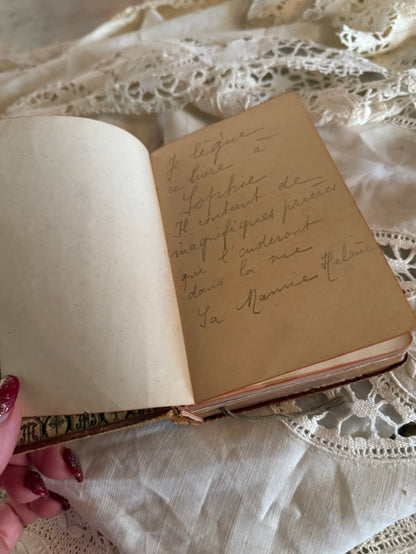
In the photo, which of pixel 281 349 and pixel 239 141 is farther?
pixel 239 141

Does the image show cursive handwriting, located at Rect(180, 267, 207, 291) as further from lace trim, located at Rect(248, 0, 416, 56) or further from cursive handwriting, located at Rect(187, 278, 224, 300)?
lace trim, located at Rect(248, 0, 416, 56)

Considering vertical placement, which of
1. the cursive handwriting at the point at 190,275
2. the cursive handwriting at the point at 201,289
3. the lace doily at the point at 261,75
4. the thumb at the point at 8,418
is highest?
the lace doily at the point at 261,75

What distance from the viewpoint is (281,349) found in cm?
42

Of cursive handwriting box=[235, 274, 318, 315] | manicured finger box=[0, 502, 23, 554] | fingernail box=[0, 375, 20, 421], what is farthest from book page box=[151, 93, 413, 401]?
manicured finger box=[0, 502, 23, 554]

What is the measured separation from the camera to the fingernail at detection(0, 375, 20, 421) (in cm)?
39

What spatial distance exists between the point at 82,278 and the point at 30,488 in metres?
0.24

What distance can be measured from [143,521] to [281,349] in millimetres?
221

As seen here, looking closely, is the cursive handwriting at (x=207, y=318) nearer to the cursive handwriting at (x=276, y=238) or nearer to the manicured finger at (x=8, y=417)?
the cursive handwriting at (x=276, y=238)

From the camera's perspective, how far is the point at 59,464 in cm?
48

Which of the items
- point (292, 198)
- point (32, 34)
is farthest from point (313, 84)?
point (32, 34)

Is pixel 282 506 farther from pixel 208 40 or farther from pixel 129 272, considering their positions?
pixel 208 40

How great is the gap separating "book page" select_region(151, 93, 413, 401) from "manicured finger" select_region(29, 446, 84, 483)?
0.16 meters

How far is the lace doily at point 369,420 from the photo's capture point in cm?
45

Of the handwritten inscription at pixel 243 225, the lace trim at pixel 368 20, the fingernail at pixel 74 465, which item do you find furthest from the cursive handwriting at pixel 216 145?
the fingernail at pixel 74 465
